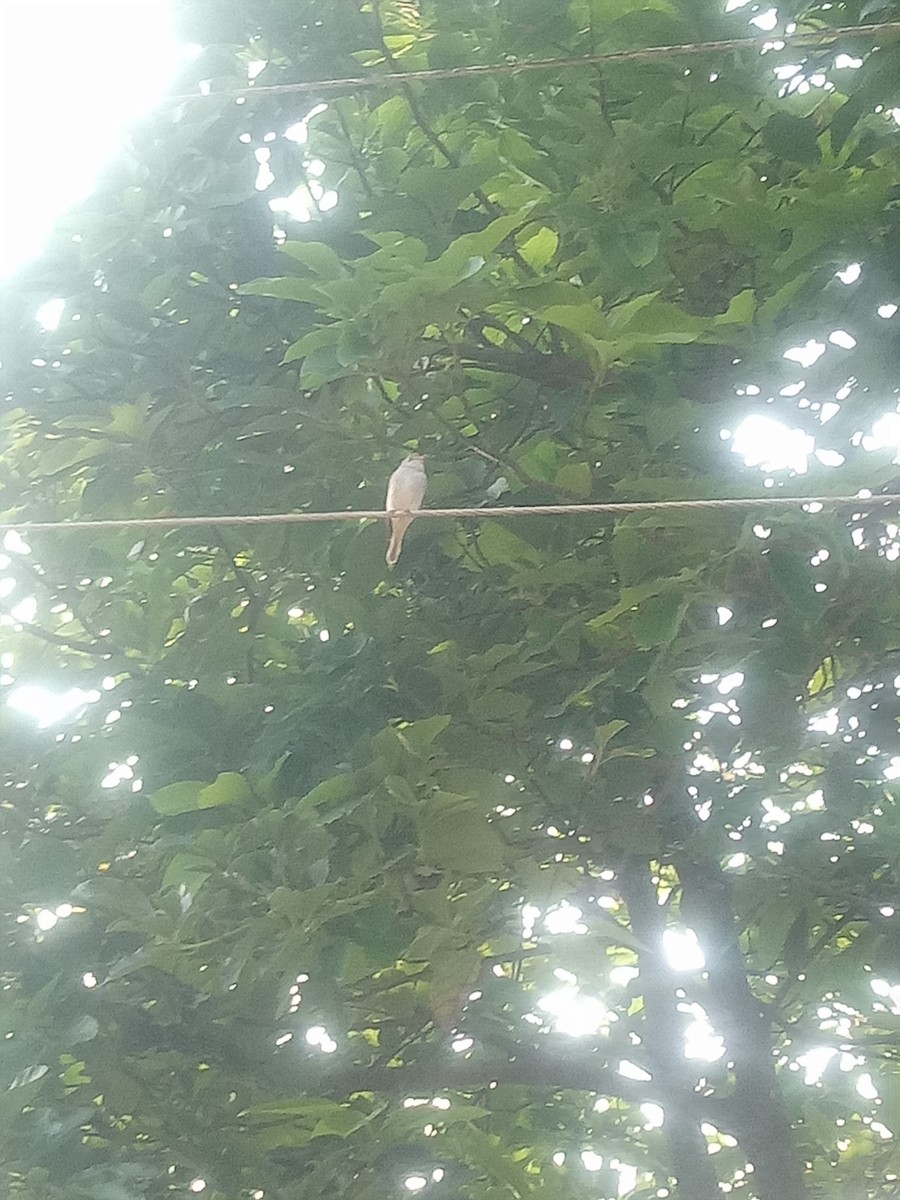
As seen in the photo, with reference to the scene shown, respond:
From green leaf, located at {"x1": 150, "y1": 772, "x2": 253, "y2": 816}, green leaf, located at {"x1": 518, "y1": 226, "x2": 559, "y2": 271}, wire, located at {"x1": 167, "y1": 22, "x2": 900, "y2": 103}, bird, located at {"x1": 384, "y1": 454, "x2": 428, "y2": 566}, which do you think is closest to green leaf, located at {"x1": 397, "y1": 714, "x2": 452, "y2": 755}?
Answer: green leaf, located at {"x1": 150, "y1": 772, "x2": 253, "y2": 816}

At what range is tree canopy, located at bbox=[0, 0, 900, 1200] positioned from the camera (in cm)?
227

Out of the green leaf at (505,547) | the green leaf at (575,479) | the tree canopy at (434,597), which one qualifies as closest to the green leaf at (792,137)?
the tree canopy at (434,597)

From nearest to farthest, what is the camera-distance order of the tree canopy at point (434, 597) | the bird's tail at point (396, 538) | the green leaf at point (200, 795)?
the green leaf at point (200, 795)
the tree canopy at point (434, 597)
the bird's tail at point (396, 538)

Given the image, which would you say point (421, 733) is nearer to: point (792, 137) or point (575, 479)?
point (575, 479)

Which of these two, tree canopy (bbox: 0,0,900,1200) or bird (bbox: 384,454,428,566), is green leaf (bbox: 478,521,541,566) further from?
bird (bbox: 384,454,428,566)

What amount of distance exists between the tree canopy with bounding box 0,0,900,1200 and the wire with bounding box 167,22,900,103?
27 millimetres

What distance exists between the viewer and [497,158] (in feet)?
7.91

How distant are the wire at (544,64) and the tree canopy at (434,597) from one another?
27 millimetres

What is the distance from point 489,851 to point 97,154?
5.30 feet

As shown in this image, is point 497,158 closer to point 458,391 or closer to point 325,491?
point 458,391

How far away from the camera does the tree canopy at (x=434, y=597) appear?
7.45 ft

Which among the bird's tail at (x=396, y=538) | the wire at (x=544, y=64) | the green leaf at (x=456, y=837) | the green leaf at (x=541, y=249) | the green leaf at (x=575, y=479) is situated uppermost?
the wire at (x=544, y=64)

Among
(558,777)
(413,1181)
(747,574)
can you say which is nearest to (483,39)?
(747,574)

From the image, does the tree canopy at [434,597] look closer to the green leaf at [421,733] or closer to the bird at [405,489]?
the green leaf at [421,733]
